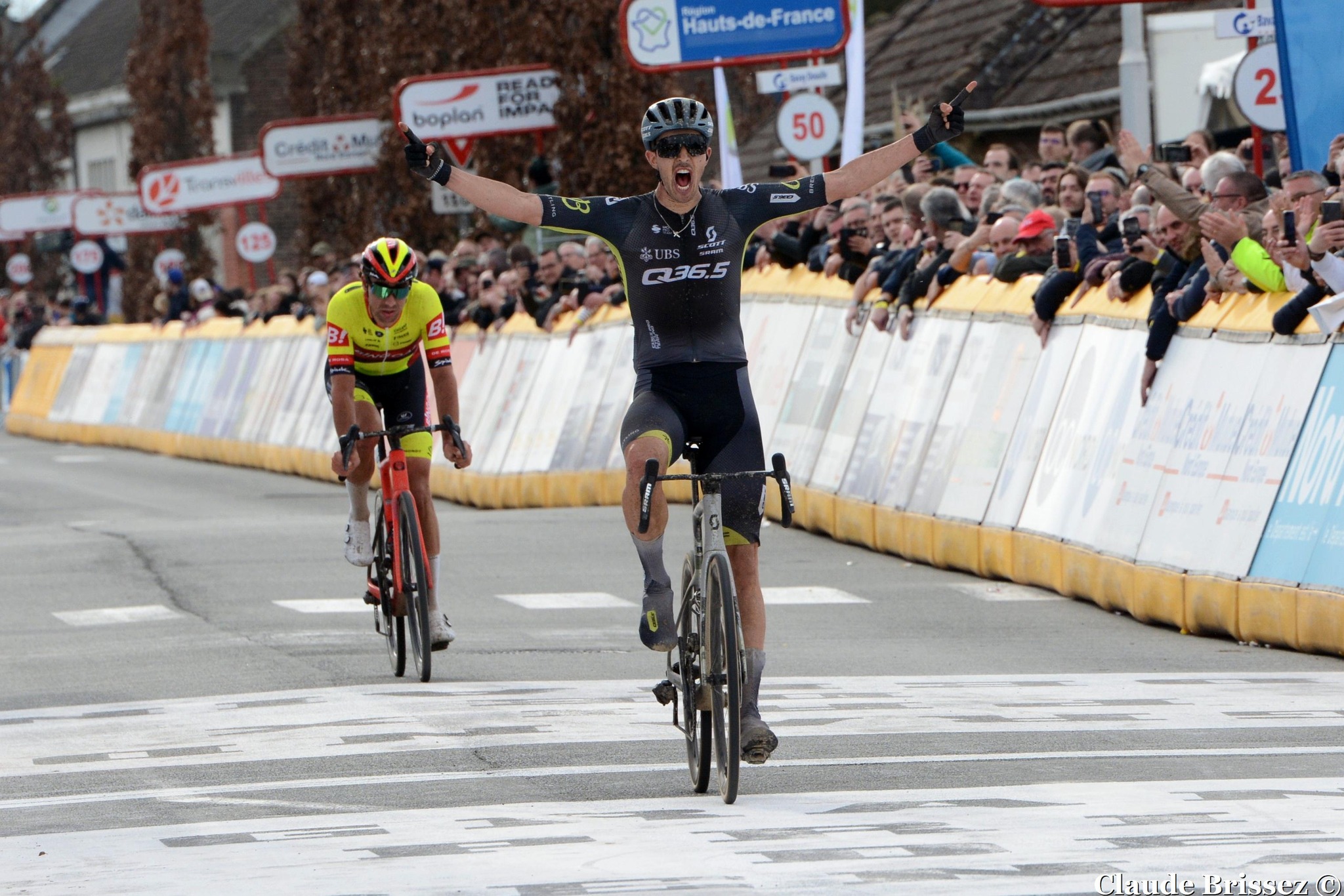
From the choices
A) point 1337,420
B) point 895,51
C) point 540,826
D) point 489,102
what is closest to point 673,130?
point 540,826

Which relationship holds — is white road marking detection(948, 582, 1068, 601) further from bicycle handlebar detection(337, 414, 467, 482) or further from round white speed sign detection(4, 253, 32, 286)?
round white speed sign detection(4, 253, 32, 286)

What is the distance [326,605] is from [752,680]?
7.00m

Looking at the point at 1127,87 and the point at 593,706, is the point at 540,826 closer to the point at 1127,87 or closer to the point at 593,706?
the point at 593,706

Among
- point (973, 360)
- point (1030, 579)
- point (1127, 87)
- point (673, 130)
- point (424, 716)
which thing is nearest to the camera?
point (673, 130)

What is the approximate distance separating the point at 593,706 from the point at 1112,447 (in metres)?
4.68

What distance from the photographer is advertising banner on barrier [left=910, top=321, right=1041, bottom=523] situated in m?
15.4

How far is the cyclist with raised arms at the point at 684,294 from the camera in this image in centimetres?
828

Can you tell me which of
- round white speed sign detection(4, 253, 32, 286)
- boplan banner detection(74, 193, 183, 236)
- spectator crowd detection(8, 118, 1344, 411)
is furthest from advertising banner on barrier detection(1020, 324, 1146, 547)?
round white speed sign detection(4, 253, 32, 286)

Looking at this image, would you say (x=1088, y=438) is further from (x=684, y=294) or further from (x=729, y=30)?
(x=729, y=30)

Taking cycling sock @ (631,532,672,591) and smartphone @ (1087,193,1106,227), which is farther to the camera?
smartphone @ (1087,193,1106,227)

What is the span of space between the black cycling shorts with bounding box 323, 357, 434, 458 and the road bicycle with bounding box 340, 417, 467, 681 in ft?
0.32

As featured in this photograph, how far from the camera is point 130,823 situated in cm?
770

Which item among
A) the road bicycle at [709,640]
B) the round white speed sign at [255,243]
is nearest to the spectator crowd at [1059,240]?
the road bicycle at [709,640]

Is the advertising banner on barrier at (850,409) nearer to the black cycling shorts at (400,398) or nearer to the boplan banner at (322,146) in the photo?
the black cycling shorts at (400,398)
